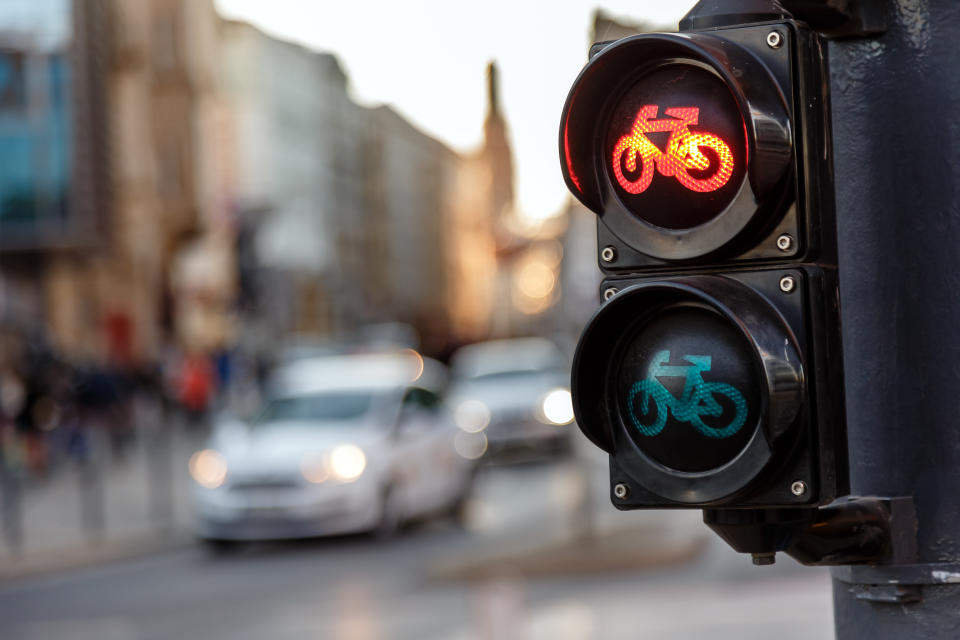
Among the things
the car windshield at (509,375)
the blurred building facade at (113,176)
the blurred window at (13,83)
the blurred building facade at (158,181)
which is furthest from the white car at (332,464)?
the blurred window at (13,83)

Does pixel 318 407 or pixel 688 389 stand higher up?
pixel 688 389

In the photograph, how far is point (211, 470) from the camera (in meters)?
15.7

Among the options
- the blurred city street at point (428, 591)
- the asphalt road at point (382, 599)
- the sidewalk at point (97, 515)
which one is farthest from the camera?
the sidewalk at point (97, 515)

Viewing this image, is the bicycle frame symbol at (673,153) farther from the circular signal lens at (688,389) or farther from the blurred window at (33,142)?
the blurred window at (33,142)

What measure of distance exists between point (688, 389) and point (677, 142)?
31 centimetres

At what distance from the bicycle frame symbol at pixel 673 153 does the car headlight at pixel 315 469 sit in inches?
527

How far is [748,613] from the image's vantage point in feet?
33.0

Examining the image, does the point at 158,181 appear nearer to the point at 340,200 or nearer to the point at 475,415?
the point at 475,415

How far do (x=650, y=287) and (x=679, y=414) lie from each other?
16cm

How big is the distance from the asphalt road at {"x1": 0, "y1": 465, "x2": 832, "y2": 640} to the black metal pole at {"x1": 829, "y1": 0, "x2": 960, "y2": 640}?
5.85m

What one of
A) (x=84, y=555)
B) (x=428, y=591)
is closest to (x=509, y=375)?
(x=84, y=555)

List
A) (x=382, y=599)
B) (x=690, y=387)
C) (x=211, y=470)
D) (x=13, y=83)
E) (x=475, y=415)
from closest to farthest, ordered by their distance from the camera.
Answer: (x=690, y=387) → (x=382, y=599) → (x=211, y=470) → (x=475, y=415) → (x=13, y=83)

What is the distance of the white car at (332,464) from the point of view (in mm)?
15414

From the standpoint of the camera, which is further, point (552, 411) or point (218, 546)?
point (552, 411)
